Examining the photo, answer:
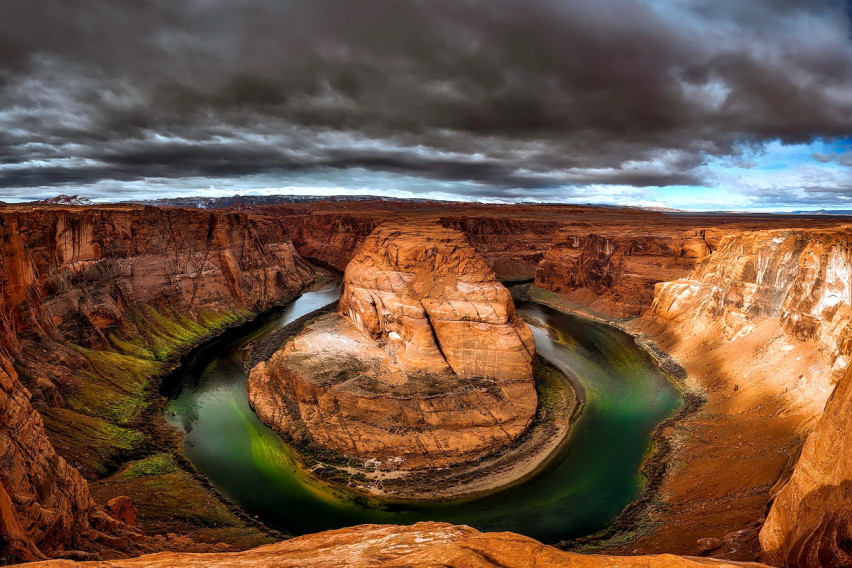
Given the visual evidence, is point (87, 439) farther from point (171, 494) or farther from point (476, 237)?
point (476, 237)

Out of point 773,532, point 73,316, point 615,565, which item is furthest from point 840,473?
point 73,316

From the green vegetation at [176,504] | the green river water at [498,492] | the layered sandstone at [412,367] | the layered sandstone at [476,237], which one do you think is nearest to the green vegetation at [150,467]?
the green vegetation at [176,504]

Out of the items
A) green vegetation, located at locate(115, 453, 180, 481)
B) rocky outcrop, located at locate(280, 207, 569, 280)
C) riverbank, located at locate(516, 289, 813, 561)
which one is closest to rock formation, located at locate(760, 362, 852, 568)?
riverbank, located at locate(516, 289, 813, 561)

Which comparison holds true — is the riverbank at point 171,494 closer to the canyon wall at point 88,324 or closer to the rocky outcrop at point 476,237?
the canyon wall at point 88,324

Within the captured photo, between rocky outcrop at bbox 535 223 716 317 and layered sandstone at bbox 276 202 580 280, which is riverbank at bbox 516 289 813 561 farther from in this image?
layered sandstone at bbox 276 202 580 280

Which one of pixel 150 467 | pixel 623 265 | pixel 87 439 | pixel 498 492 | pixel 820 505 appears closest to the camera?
pixel 820 505

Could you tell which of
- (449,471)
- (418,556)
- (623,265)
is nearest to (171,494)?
(449,471)
